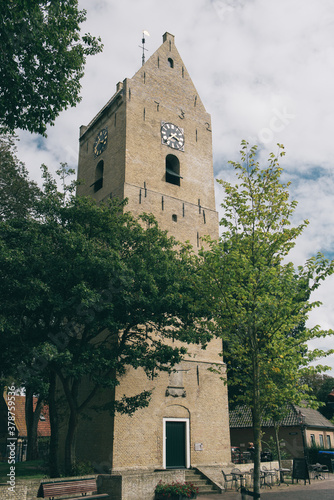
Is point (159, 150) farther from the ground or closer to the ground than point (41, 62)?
farther from the ground

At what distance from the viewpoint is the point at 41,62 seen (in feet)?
37.0

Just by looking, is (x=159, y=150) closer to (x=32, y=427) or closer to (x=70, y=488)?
(x=70, y=488)

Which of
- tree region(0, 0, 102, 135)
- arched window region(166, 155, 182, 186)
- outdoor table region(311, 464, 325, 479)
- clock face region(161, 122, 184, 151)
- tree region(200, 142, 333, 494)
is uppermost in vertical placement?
clock face region(161, 122, 184, 151)

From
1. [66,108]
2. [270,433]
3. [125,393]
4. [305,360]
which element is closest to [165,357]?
[125,393]

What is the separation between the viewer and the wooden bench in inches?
461

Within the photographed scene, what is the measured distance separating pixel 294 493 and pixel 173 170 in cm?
1785

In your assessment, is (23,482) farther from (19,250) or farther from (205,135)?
(205,135)

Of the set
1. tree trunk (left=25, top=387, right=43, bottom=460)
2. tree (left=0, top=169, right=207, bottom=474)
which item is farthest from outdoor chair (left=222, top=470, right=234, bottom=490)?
tree trunk (left=25, top=387, right=43, bottom=460)

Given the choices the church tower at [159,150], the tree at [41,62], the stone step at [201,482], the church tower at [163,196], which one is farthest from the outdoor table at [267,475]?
the tree at [41,62]

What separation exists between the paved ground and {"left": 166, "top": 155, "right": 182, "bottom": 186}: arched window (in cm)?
1619

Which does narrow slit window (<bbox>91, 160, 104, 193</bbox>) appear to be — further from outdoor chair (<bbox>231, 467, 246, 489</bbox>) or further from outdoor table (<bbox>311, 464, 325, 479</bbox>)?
outdoor table (<bbox>311, 464, 325, 479</bbox>)

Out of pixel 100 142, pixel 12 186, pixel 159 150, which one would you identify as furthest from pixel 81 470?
pixel 100 142

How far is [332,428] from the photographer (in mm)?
36375

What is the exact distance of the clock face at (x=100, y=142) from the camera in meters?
26.3
